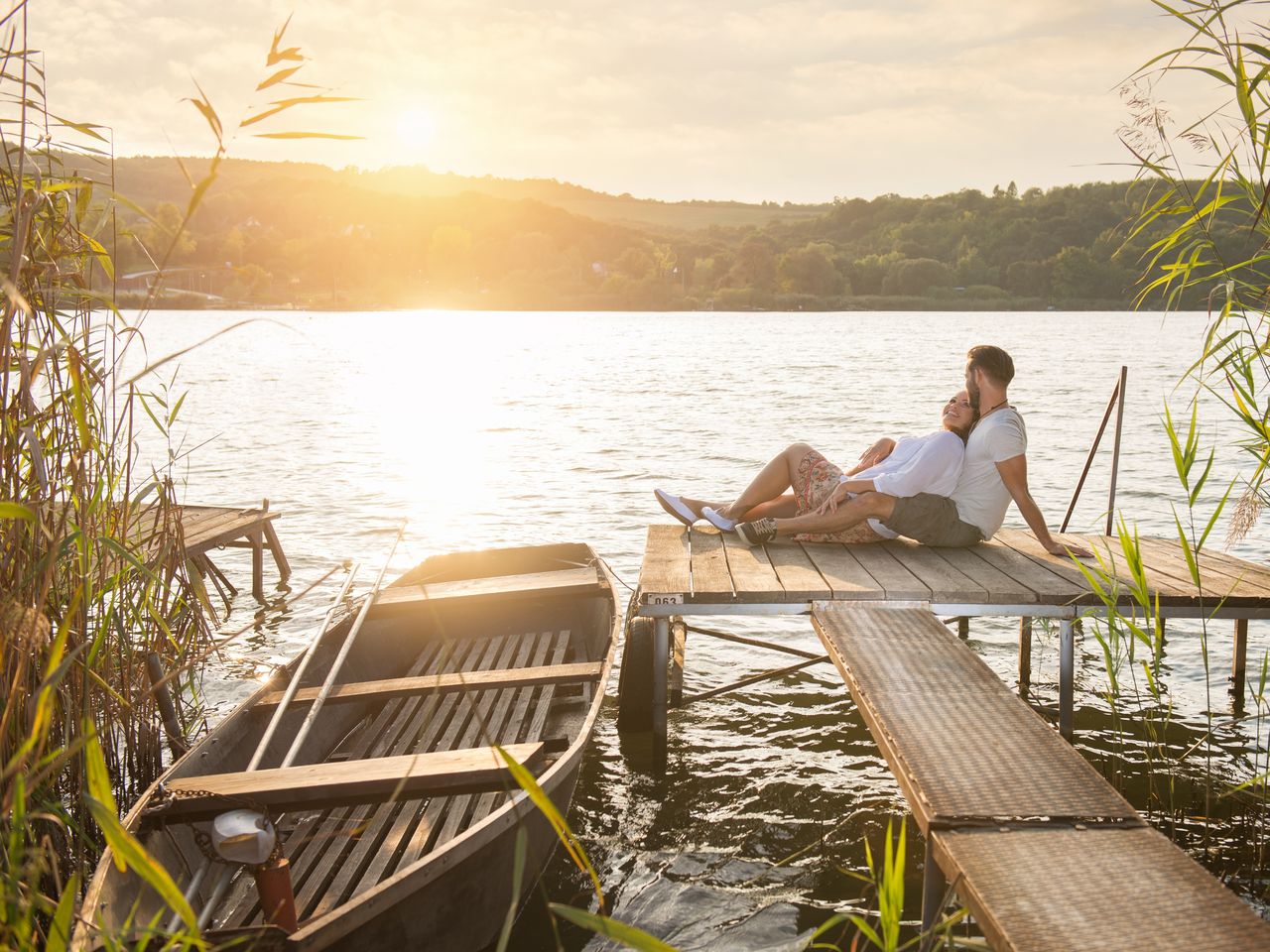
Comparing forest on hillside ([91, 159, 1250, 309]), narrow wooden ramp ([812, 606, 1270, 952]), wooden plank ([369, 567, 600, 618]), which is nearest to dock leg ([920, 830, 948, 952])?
narrow wooden ramp ([812, 606, 1270, 952])

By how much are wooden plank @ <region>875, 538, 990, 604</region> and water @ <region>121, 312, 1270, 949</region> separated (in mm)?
1188

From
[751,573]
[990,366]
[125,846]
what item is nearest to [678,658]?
[751,573]

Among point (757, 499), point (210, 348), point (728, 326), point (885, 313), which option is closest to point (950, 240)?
point (885, 313)

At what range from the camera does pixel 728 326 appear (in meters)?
77.5

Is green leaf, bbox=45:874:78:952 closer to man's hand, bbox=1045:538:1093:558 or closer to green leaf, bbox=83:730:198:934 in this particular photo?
green leaf, bbox=83:730:198:934

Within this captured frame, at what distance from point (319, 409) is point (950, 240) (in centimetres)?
7934

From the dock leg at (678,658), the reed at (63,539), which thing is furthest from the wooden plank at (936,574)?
the reed at (63,539)

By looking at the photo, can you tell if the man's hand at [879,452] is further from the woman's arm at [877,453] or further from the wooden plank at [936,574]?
the wooden plank at [936,574]

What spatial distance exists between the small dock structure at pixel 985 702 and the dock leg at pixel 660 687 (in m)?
0.01

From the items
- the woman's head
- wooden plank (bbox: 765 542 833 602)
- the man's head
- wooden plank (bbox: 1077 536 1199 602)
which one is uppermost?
the man's head

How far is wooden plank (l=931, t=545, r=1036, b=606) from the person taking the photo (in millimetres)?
5590

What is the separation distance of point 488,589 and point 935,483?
2852 mm

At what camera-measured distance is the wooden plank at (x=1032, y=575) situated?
5.59m

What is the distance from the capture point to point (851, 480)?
6.62m
